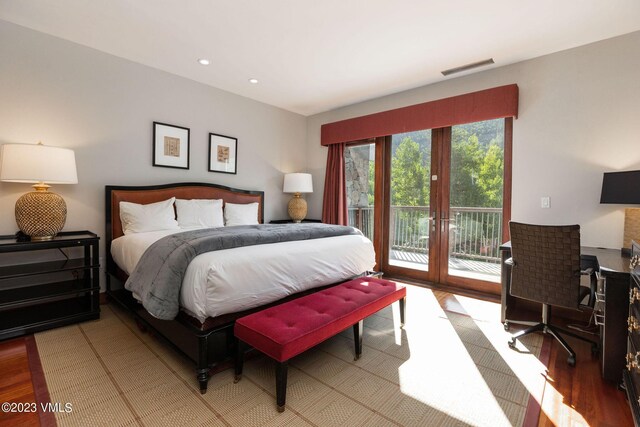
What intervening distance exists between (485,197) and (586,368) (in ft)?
6.53

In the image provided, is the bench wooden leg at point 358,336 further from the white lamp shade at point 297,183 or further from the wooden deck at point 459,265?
the white lamp shade at point 297,183

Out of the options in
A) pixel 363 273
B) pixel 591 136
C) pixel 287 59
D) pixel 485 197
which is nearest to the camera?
pixel 591 136

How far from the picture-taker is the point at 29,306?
2.82m

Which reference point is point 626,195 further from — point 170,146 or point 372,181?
point 170,146

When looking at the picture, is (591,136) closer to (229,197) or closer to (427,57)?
(427,57)

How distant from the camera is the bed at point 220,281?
1.83m

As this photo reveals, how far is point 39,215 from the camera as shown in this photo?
255cm

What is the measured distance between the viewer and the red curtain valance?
3287mm

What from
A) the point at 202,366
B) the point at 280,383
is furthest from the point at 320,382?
the point at 202,366

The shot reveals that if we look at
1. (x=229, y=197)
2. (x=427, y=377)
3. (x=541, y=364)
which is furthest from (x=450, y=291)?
(x=229, y=197)

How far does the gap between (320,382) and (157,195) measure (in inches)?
113

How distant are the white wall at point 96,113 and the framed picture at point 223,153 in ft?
0.27

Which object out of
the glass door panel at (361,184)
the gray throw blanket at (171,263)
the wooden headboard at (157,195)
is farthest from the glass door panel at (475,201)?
the wooden headboard at (157,195)

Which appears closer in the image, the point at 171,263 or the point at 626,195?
the point at 171,263
